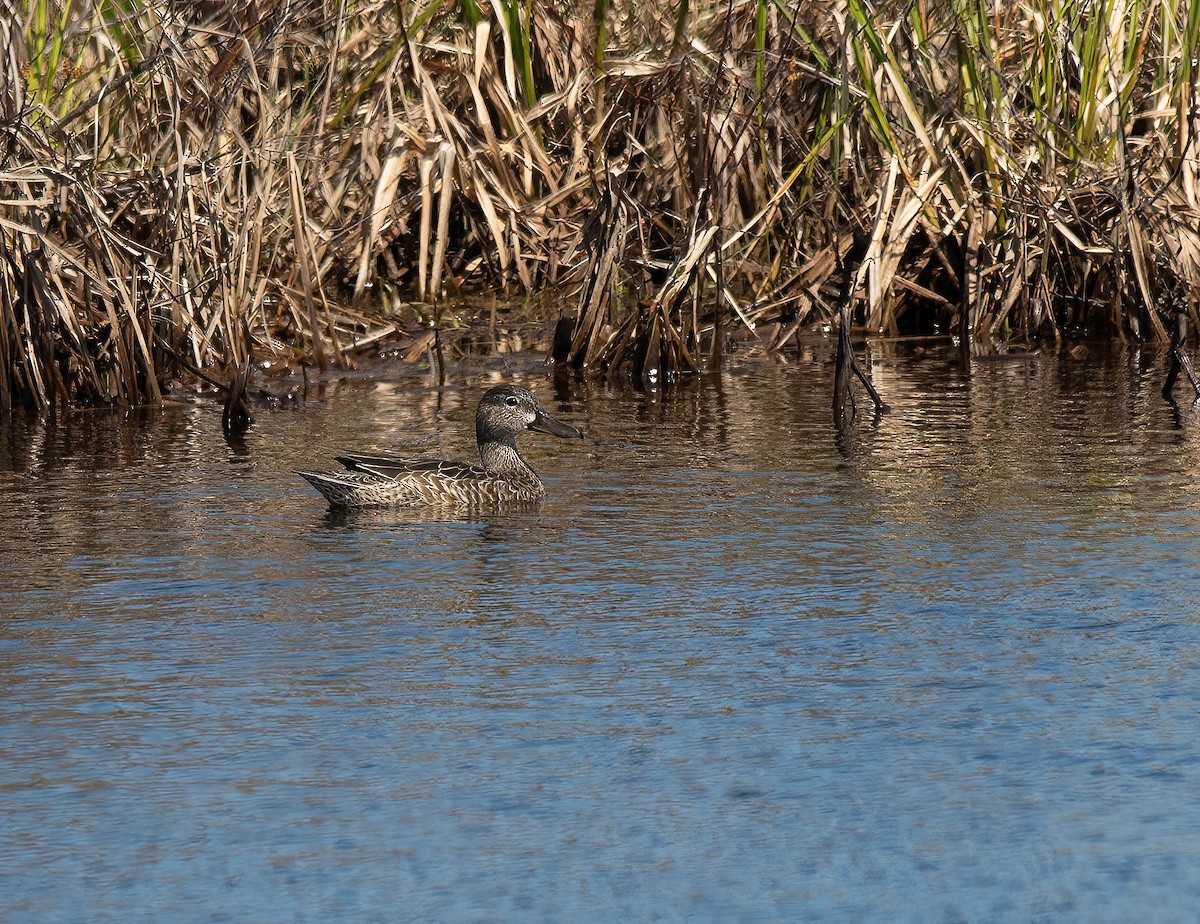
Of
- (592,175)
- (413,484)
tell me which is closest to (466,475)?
(413,484)

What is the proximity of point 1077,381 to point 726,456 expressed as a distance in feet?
10.6

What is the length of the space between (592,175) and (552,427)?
4.70 meters

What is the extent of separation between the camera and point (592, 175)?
13883 mm

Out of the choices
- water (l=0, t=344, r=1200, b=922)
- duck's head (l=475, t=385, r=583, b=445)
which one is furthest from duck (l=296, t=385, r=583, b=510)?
water (l=0, t=344, r=1200, b=922)

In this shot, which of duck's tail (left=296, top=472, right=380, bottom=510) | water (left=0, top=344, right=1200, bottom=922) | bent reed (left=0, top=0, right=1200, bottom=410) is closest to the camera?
water (left=0, top=344, right=1200, bottom=922)

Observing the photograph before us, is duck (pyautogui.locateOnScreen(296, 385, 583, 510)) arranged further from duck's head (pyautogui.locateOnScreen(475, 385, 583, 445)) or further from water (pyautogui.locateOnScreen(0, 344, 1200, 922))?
water (pyautogui.locateOnScreen(0, 344, 1200, 922))

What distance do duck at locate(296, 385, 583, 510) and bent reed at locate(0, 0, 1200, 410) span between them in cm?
267

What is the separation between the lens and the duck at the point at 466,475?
8.62 metres

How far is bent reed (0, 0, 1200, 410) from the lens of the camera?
11398mm

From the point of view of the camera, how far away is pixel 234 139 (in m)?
12.2

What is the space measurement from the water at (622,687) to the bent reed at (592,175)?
2069 mm

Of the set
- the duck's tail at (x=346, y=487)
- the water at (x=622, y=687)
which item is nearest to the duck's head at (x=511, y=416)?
the water at (x=622, y=687)

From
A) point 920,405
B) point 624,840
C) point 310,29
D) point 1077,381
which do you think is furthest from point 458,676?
point 310,29

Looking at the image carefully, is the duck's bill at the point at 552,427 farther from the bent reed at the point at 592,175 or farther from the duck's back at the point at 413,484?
the bent reed at the point at 592,175
